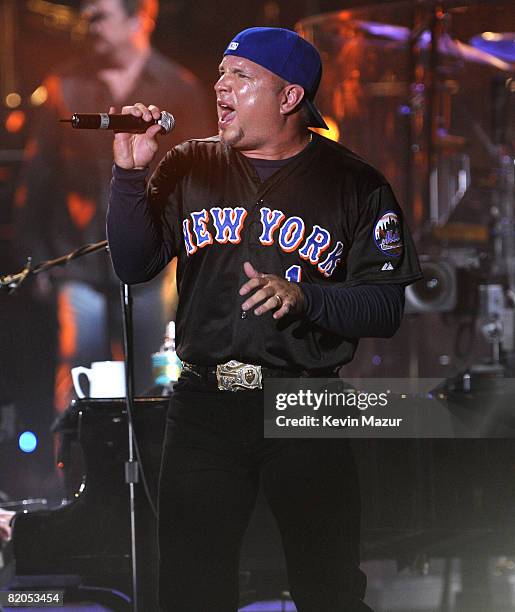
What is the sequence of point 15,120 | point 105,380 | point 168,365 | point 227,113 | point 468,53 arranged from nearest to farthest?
1. point 227,113
2. point 105,380
3. point 168,365
4. point 15,120
5. point 468,53

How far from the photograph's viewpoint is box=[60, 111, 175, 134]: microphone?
7.13 feet

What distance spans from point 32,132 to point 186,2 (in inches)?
37.3

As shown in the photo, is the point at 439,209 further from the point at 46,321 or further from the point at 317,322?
the point at 317,322

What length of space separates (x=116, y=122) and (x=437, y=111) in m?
3.99

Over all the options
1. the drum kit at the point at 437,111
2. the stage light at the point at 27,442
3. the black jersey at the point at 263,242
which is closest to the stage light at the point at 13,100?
the drum kit at the point at 437,111

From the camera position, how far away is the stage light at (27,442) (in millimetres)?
3580

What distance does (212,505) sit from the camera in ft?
7.48

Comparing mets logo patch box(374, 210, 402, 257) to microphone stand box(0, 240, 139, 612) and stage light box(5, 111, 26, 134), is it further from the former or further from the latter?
stage light box(5, 111, 26, 134)

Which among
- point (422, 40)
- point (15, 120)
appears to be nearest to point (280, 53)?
point (15, 120)

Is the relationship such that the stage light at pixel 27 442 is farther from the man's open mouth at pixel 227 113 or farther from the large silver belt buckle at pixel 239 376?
the man's open mouth at pixel 227 113

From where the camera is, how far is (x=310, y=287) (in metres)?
2.22

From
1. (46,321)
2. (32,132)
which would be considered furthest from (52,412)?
(32,132)

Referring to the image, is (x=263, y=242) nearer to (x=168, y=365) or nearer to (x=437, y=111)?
(x=168, y=365)

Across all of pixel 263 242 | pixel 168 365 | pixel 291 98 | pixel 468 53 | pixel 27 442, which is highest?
pixel 468 53
